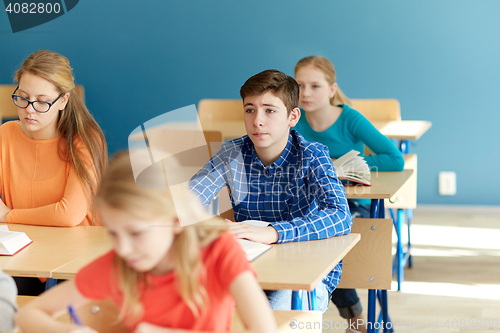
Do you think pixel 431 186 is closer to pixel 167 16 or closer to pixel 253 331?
pixel 167 16

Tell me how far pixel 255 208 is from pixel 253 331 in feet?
3.17

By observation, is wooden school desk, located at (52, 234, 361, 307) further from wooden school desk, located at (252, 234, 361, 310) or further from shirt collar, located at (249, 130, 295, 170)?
shirt collar, located at (249, 130, 295, 170)

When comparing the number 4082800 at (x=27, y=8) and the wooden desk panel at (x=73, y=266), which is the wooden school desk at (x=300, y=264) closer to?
the wooden desk panel at (x=73, y=266)

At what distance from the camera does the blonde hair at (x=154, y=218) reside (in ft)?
2.44

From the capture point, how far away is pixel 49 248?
1414mm

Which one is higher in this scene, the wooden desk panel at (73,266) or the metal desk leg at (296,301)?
the wooden desk panel at (73,266)

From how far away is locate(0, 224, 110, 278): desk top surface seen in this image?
4.09 feet

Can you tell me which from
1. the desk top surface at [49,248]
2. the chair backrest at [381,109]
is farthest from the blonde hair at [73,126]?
the chair backrest at [381,109]

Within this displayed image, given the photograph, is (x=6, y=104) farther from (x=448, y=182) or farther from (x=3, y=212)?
(x=448, y=182)

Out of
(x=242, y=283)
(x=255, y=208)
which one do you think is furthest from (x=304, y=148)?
(x=242, y=283)

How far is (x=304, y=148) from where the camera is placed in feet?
5.52

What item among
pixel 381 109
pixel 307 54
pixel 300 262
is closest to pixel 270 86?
pixel 300 262

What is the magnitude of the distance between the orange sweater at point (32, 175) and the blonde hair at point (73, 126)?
0.10 feet

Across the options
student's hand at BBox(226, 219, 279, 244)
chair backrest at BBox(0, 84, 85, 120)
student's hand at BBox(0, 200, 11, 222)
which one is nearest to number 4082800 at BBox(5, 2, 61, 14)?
chair backrest at BBox(0, 84, 85, 120)
